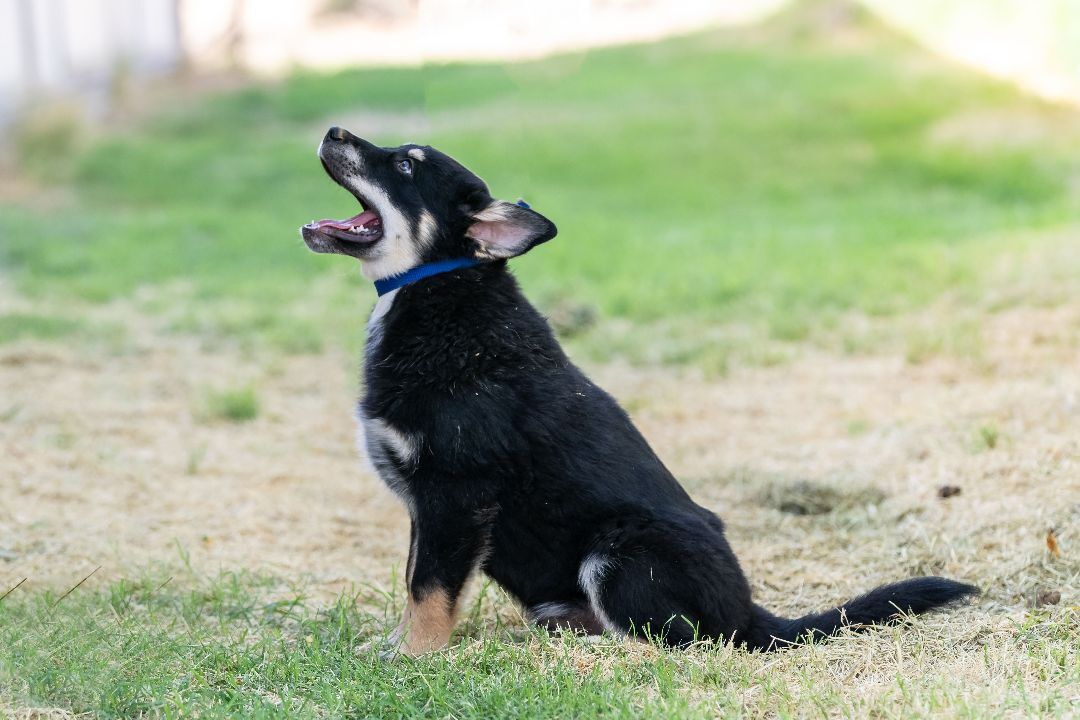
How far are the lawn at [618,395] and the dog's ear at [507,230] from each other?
126 centimetres

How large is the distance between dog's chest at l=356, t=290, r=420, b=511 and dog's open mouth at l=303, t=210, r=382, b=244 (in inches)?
8.3

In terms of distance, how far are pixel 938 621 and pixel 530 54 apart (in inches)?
790

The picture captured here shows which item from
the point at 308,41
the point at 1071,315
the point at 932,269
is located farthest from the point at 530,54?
the point at 1071,315

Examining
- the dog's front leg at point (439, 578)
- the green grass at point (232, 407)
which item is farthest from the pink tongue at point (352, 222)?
the green grass at point (232, 407)

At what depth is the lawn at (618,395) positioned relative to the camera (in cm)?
361

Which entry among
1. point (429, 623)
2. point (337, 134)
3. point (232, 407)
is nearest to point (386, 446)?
point (429, 623)

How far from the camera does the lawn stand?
361 centimetres

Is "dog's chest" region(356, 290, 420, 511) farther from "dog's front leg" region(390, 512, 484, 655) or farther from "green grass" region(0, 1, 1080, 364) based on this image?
"green grass" region(0, 1, 1080, 364)

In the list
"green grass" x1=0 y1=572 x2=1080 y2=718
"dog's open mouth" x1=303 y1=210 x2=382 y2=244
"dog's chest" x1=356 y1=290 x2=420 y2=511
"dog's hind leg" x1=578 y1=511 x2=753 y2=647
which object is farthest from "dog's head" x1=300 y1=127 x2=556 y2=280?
"green grass" x1=0 y1=572 x2=1080 y2=718

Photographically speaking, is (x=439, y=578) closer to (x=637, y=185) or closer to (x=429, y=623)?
(x=429, y=623)

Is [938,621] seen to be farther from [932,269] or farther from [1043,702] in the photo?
[932,269]

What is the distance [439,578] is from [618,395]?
3.85m

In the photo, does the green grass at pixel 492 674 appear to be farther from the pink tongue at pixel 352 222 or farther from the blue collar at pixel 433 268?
the pink tongue at pixel 352 222

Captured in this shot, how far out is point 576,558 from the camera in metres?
3.93
